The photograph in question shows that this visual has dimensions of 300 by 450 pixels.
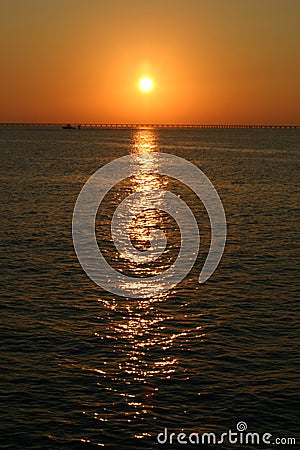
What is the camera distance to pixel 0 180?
378 feet

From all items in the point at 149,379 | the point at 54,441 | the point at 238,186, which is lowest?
the point at 54,441

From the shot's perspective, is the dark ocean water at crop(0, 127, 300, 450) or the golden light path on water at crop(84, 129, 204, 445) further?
the golden light path on water at crop(84, 129, 204, 445)

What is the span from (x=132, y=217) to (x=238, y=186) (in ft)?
137

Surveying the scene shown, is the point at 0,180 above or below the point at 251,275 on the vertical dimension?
above

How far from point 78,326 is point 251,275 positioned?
51.2 feet

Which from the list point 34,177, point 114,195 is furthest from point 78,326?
point 34,177

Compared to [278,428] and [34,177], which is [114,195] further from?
[278,428]

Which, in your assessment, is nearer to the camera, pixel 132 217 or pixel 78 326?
pixel 78 326

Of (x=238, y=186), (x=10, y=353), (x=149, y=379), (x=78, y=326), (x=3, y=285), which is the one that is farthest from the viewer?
(x=238, y=186)

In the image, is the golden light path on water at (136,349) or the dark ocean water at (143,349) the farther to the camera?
the golden light path on water at (136,349)

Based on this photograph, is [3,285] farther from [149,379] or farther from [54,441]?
[54,441]

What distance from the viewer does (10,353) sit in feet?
105

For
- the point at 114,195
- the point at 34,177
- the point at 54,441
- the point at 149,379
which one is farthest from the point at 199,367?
the point at 34,177

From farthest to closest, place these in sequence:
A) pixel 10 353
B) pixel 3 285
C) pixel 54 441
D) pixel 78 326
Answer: pixel 3 285, pixel 78 326, pixel 10 353, pixel 54 441
